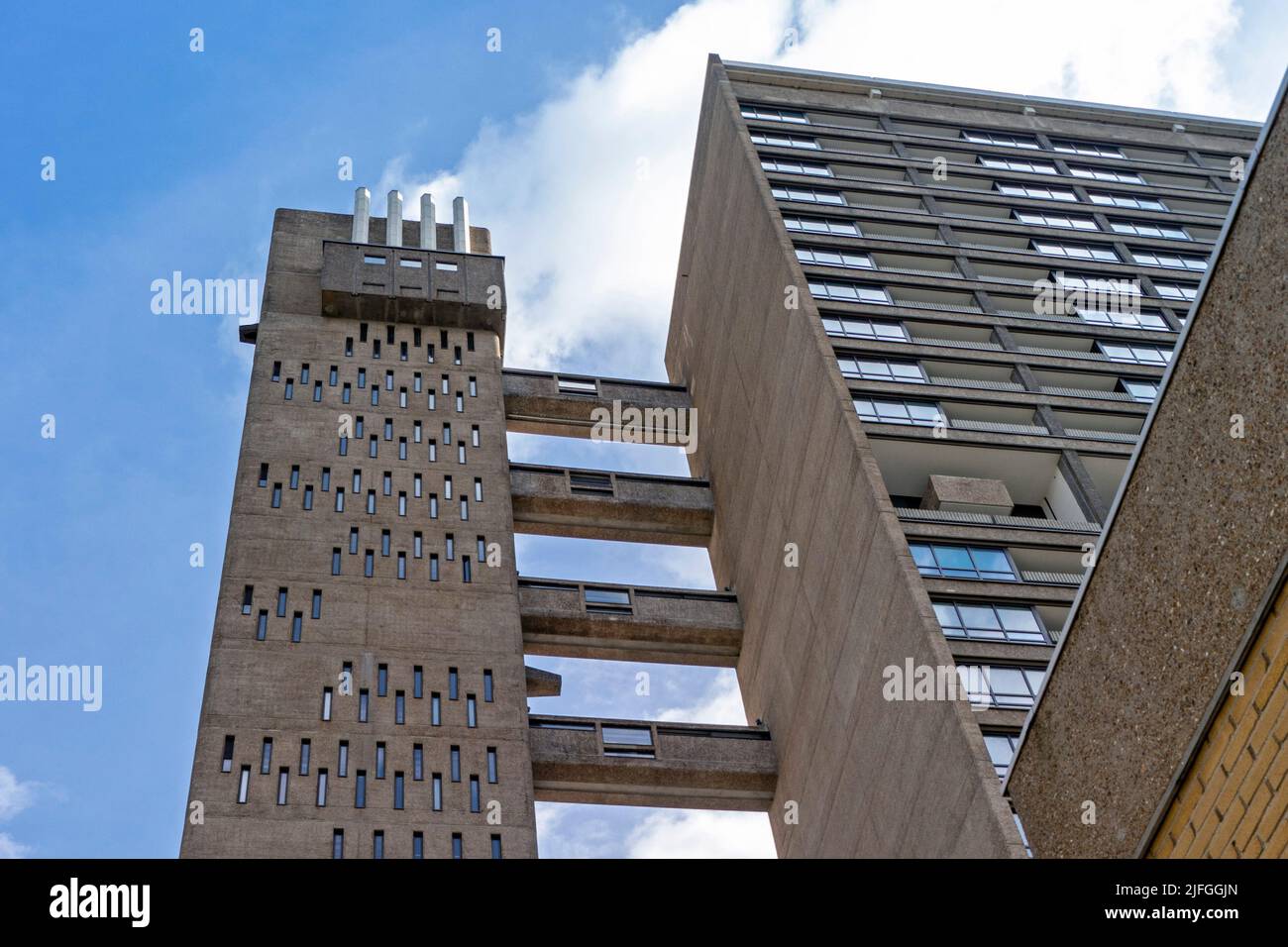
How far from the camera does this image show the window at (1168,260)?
4784 cm

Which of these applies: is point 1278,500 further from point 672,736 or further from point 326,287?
point 326,287

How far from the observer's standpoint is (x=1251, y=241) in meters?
12.2

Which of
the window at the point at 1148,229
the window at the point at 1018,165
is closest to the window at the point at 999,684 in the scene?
the window at the point at 1148,229

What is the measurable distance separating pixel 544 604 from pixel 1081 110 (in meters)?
32.5

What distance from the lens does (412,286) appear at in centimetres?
5178

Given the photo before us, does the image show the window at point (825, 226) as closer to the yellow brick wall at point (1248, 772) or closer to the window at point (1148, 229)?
the window at point (1148, 229)

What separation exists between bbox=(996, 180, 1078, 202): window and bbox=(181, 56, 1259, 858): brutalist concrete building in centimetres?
11

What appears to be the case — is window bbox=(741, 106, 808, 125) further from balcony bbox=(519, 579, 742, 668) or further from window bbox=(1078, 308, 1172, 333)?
balcony bbox=(519, 579, 742, 668)

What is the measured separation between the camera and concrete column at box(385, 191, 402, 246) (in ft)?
184

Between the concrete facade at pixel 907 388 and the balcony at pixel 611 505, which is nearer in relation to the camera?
the concrete facade at pixel 907 388

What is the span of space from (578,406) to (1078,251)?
19.4 metres

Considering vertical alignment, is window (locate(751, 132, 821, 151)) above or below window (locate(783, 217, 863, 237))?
above

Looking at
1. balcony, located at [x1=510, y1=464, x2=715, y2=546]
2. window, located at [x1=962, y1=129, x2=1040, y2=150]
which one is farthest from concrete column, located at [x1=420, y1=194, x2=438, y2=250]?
window, located at [x1=962, y1=129, x2=1040, y2=150]

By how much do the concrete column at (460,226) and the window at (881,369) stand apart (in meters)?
21.6
